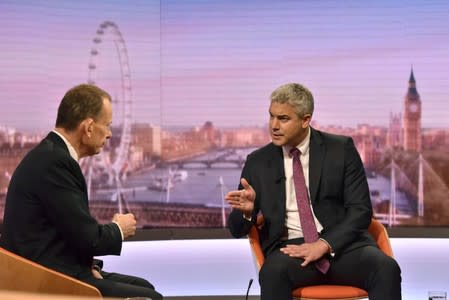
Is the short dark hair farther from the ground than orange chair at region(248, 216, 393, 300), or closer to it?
farther from the ground

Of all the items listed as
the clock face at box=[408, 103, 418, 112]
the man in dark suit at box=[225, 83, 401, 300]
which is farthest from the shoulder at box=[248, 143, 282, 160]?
the clock face at box=[408, 103, 418, 112]

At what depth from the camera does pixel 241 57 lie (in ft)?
17.9

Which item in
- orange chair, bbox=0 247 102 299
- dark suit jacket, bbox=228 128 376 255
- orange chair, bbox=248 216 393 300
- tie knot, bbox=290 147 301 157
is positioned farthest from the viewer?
tie knot, bbox=290 147 301 157

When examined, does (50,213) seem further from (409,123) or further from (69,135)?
(409,123)

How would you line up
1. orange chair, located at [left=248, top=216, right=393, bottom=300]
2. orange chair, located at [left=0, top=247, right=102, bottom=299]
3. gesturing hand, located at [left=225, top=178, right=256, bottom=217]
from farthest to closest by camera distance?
gesturing hand, located at [left=225, top=178, right=256, bottom=217] → orange chair, located at [left=248, top=216, right=393, bottom=300] → orange chair, located at [left=0, top=247, right=102, bottom=299]

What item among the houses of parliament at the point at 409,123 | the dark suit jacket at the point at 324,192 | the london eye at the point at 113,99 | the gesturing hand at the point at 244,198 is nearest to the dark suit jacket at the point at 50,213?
the gesturing hand at the point at 244,198

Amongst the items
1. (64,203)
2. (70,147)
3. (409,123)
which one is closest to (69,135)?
(70,147)

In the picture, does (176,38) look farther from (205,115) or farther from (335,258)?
(335,258)

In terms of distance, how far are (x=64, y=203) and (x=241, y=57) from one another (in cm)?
285

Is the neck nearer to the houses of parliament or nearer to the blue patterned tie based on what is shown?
the blue patterned tie

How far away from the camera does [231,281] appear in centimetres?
515

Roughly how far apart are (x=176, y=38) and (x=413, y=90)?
1.77 metres

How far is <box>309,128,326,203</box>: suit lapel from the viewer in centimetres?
382

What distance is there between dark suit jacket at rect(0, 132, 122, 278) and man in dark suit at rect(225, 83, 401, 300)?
917mm
